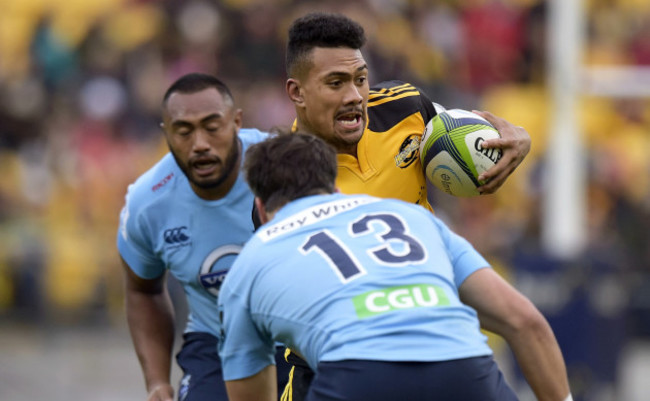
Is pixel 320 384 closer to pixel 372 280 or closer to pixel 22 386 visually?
pixel 372 280

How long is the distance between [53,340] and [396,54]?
497cm

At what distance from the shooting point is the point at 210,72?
13.4 m

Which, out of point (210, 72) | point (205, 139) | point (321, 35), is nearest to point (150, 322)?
point (205, 139)

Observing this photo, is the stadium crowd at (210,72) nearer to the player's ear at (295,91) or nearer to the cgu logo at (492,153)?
the player's ear at (295,91)

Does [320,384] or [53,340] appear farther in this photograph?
[53,340]

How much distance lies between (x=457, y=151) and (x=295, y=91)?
0.74 metres

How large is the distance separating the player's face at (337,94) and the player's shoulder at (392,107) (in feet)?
0.53

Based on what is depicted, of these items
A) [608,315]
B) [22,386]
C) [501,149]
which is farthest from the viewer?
[22,386]

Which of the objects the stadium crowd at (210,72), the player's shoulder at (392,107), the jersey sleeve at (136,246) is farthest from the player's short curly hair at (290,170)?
the stadium crowd at (210,72)

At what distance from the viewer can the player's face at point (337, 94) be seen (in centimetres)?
466

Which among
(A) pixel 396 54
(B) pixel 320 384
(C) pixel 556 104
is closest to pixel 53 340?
(A) pixel 396 54

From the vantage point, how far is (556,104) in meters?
10.4

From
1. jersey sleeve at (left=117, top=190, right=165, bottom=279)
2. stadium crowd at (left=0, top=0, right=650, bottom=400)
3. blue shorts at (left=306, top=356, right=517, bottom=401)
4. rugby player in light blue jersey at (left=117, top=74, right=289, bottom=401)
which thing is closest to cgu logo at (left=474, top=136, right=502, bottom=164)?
blue shorts at (left=306, top=356, right=517, bottom=401)

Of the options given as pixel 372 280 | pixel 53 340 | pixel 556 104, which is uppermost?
pixel 372 280
